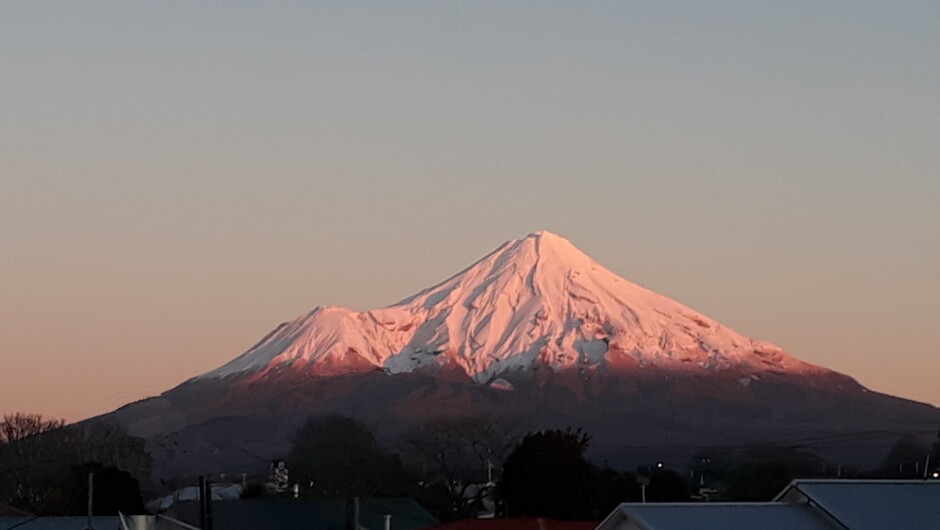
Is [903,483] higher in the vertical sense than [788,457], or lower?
lower

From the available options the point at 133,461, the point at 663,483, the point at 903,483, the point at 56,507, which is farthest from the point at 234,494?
the point at 903,483

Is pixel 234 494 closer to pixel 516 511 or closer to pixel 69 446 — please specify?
pixel 69 446

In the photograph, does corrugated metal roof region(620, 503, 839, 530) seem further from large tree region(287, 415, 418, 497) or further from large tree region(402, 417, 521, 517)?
large tree region(287, 415, 418, 497)

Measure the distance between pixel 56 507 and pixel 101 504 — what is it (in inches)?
192

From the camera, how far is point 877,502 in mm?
43094

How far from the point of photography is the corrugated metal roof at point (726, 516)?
40.8 meters

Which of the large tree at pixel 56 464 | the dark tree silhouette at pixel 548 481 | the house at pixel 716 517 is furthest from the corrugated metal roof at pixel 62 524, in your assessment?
the house at pixel 716 517

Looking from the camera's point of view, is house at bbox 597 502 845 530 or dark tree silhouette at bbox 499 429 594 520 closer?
house at bbox 597 502 845 530

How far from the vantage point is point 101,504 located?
88500mm

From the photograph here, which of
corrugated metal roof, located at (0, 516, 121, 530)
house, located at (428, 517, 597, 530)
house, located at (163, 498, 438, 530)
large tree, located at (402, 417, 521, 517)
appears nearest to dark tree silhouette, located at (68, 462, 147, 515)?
house, located at (163, 498, 438, 530)

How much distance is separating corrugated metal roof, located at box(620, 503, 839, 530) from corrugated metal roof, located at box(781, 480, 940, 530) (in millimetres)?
369

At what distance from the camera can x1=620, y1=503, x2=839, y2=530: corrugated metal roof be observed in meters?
40.8

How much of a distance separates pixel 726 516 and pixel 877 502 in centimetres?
353

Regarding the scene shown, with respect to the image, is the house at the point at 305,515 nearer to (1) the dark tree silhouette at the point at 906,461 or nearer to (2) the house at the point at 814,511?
(2) the house at the point at 814,511
